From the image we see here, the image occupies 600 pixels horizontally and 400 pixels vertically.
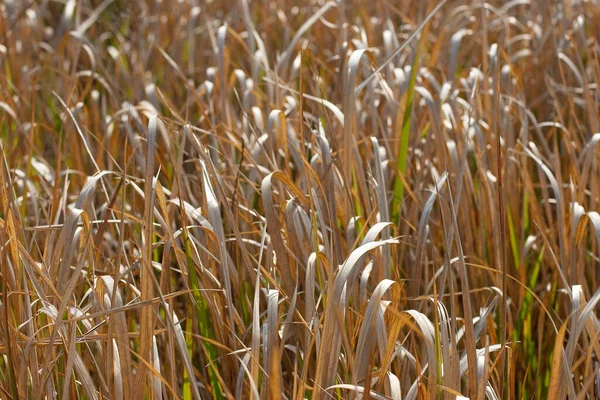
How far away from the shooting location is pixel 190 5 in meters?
2.23

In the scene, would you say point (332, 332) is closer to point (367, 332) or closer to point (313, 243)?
point (367, 332)

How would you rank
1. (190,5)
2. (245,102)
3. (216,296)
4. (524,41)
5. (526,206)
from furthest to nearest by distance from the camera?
(190,5), (524,41), (245,102), (526,206), (216,296)

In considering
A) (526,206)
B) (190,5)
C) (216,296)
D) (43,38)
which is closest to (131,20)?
(190,5)

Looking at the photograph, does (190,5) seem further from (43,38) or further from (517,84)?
(517,84)

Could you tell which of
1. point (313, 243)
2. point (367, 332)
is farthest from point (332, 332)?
point (313, 243)

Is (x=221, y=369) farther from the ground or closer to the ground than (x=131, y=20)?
closer to the ground

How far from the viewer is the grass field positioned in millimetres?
691

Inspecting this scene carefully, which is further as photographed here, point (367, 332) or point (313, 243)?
point (313, 243)

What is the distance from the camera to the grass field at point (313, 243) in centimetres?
69

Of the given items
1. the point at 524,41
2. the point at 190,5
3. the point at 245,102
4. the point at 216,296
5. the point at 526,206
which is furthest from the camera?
the point at 190,5

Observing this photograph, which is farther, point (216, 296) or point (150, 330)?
point (216, 296)

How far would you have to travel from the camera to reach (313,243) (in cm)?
87

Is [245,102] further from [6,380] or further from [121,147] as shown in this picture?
[6,380]

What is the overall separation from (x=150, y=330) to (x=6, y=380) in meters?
0.14
